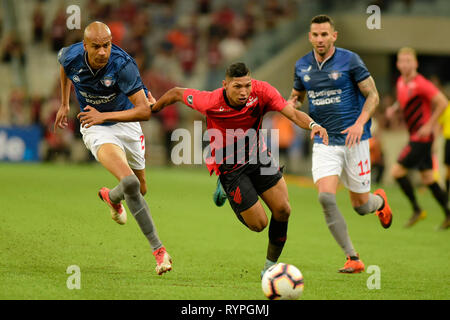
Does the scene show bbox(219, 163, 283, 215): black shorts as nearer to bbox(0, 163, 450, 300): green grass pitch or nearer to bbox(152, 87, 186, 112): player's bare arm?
bbox(0, 163, 450, 300): green grass pitch

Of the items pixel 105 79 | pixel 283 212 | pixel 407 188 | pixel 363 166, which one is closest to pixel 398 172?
pixel 407 188

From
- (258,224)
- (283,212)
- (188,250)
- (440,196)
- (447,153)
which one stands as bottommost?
(188,250)

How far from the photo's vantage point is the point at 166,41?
80.1ft

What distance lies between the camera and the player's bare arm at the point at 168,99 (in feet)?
23.2

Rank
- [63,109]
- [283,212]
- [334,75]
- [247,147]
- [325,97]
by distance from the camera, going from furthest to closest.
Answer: [63,109] → [325,97] → [334,75] → [247,147] → [283,212]

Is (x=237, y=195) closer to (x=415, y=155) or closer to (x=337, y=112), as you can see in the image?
(x=337, y=112)

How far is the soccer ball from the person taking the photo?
5.97m

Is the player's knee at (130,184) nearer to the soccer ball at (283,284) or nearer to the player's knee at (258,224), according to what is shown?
the player's knee at (258,224)

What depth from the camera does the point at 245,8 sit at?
25938 mm

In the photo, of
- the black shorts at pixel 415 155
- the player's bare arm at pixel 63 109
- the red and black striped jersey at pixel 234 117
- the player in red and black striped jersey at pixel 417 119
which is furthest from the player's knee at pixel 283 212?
the black shorts at pixel 415 155

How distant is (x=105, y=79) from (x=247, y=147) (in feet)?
5.39

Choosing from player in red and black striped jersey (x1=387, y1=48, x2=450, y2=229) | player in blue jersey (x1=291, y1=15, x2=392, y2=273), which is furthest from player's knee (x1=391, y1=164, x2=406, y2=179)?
player in blue jersey (x1=291, y1=15, x2=392, y2=273)
